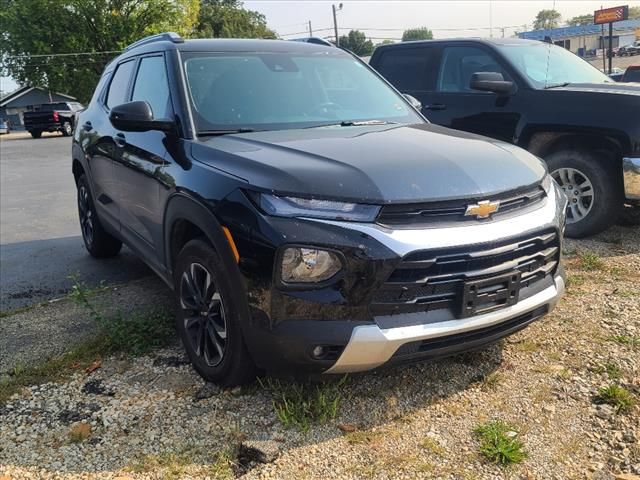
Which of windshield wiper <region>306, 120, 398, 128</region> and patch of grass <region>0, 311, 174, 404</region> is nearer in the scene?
patch of grass <region>0, 311, 174, 404</region>

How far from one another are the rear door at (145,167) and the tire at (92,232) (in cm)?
125

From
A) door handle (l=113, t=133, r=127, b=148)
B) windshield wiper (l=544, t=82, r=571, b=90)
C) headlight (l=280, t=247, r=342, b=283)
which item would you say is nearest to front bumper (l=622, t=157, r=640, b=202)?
windshield wiper (l=544, t=82, r=571, b=90)

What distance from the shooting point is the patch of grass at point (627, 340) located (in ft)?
11.5

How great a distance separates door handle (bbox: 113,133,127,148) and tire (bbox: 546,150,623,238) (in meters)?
3.87

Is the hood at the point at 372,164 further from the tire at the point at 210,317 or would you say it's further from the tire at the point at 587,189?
the tire at the point at 587,189

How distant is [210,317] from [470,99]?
435 cm

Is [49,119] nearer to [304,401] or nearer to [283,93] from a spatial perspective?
[283,93]

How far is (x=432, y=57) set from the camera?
6.96 metres

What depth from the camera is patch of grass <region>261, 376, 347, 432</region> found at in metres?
2.84

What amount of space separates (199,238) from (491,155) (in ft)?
5.05

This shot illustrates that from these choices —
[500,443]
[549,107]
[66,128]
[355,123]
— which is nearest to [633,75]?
[549,107]

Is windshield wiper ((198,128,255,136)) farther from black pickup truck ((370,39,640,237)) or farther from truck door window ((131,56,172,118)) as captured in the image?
black pickup truck ((370,39,640,237))

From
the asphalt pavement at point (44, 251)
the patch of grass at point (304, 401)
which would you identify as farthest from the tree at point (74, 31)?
the patch of grass at point (304, 401)

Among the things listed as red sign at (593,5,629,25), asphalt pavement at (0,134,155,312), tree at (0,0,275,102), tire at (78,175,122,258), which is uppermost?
tree at (0,0,275,102)
